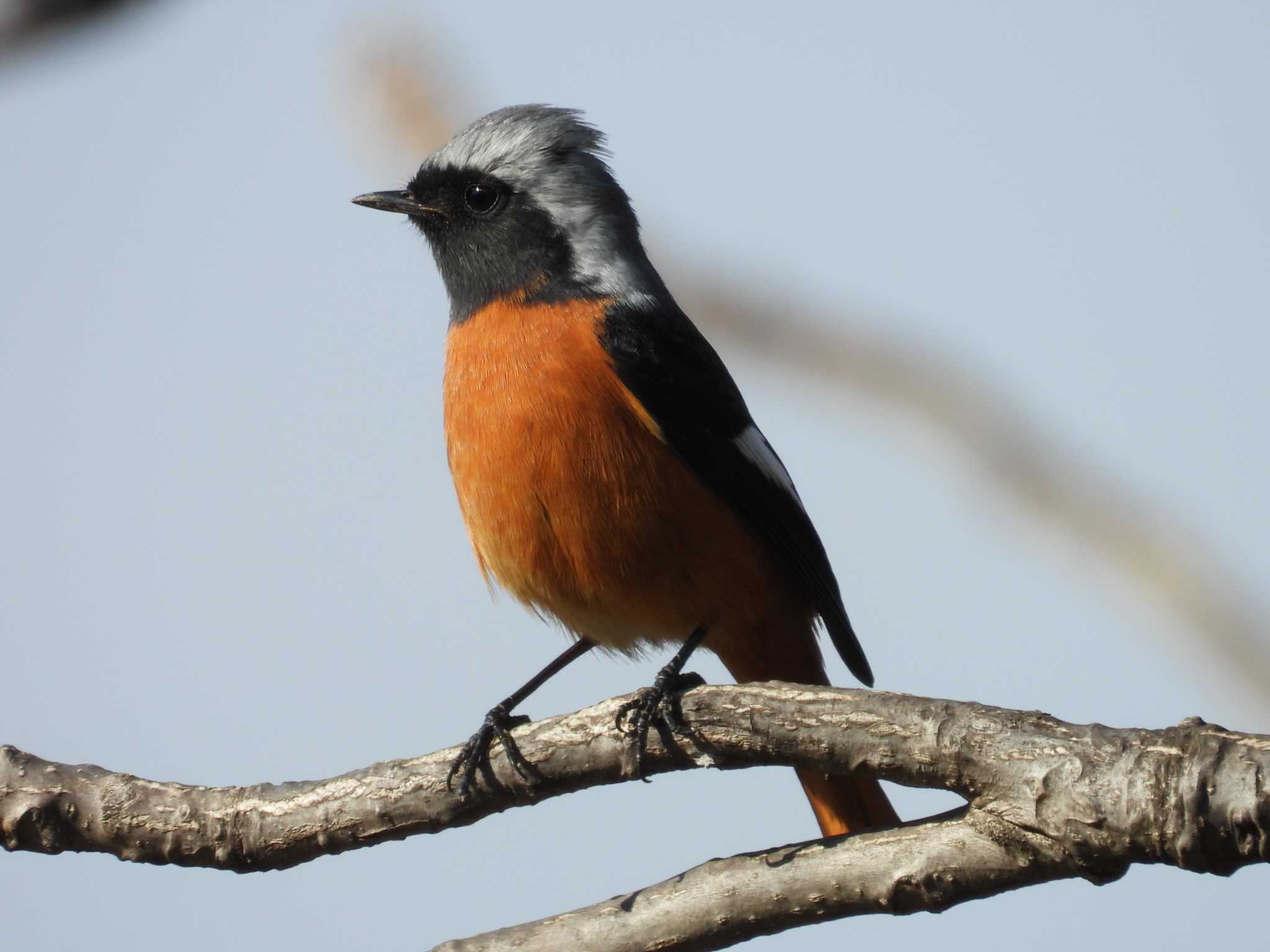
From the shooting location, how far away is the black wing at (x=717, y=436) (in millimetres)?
6328

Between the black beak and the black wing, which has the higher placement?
the black beak

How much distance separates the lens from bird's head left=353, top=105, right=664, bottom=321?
22.5 feet

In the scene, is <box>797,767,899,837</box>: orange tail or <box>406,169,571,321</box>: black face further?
<box>406,169,571,321</box>: black face

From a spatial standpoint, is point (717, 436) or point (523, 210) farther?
point (523, 210)

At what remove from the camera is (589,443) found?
5.97m

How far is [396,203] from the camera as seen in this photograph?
7.43m

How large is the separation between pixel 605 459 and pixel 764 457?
1.22m

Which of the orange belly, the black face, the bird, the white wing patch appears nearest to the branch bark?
the bird

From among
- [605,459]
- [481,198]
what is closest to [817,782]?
[605,459]

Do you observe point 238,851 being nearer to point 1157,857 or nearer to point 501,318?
point 501,318

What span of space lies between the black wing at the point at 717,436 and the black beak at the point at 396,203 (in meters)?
1.46

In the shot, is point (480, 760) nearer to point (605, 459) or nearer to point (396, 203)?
point (605, 459)

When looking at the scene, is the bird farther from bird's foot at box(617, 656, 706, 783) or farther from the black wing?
bird's foot at box(617, 656, 706, 783)

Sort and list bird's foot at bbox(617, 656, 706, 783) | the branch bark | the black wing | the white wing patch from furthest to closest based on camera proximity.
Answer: the white wing patch < the black wing < bird's foot at bbox(617, 656, 706, 783) < the branch bark
